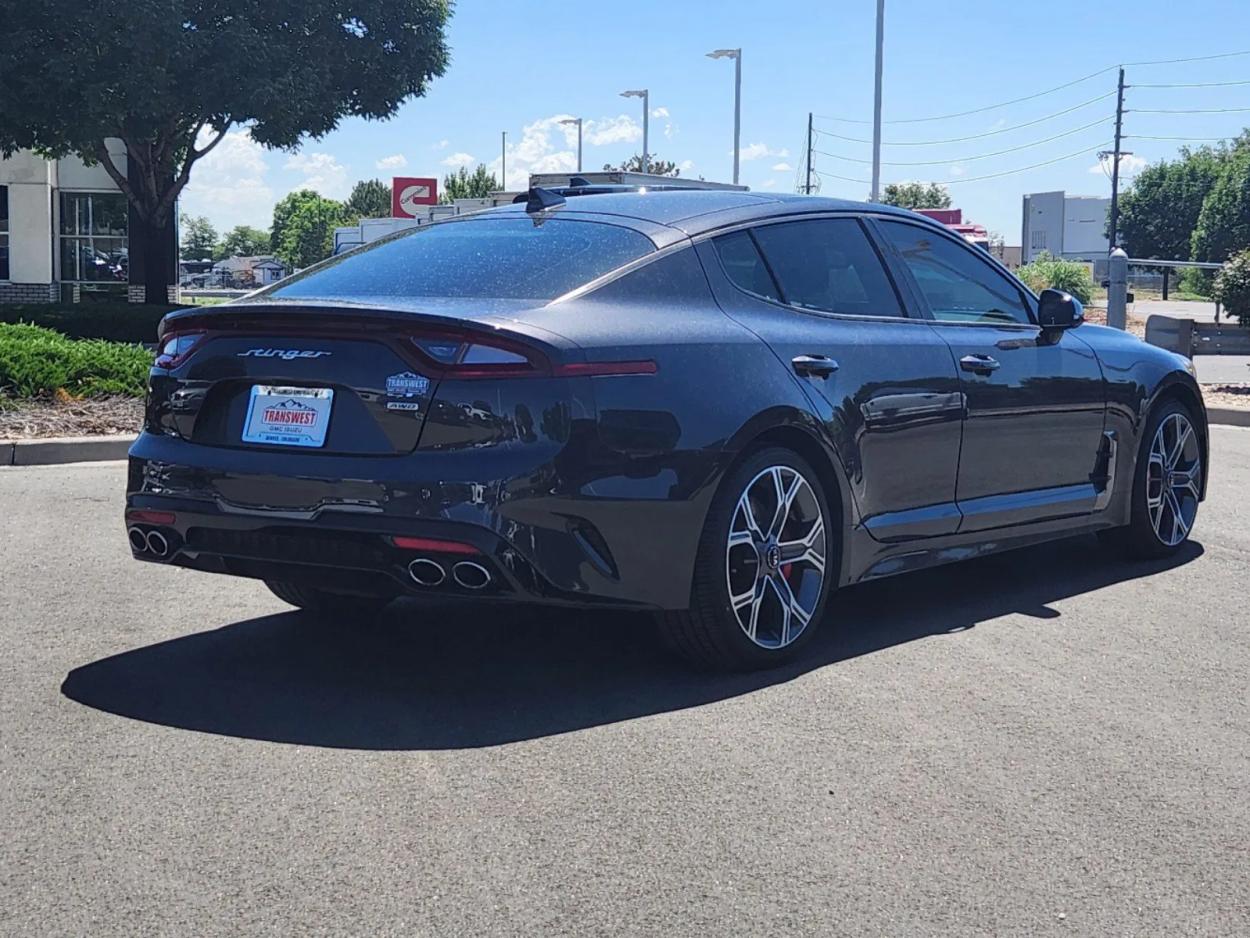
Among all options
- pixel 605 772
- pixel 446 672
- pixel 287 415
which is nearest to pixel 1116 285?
pixel 446 672

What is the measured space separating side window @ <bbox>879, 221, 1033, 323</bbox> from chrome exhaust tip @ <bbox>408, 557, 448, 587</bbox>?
2.51 m

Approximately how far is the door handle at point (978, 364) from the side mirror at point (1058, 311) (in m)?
0.57

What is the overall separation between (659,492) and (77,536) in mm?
3866

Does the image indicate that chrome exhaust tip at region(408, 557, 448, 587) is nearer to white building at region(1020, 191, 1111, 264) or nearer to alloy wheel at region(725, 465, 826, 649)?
alloy wheel at region(725, 465, 826, 649)

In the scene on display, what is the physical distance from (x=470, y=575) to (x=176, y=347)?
1.33 m

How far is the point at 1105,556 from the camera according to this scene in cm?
727

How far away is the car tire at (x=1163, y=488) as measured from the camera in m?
6.92

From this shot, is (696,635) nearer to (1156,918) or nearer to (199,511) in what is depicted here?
(199,511)

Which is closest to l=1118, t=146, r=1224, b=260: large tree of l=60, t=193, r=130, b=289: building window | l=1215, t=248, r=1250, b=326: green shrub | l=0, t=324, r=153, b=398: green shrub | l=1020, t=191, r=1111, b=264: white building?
l=1020, t=191, r=1111, b=264: white building

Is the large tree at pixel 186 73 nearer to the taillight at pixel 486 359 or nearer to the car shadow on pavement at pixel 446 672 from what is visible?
the car shadow on pavement at pixel 446 672

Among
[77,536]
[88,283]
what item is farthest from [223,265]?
[77,536]

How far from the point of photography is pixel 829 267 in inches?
221

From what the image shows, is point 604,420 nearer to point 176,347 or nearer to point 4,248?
point 176,347

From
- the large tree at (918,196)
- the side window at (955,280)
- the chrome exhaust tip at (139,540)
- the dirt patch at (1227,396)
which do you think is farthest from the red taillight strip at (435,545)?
the large tree at (918,196)
